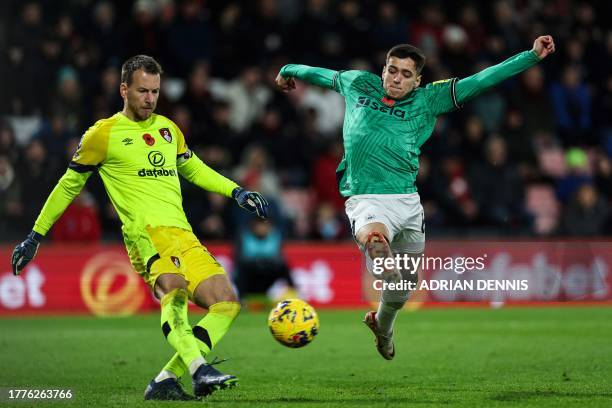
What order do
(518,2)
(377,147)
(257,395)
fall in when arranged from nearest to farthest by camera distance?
(257,395) < (377,147) < (518,2)

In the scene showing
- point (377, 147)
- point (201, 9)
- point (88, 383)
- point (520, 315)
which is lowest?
point (520, 315)

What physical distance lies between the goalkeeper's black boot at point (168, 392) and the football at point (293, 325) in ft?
2.94

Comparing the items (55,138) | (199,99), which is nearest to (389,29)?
(199,99)

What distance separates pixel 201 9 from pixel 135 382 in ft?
38.0

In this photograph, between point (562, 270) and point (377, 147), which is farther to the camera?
point (562, 270)

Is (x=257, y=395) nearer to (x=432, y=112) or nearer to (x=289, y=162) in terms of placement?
(x=432, y=112)

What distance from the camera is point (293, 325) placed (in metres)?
8.45

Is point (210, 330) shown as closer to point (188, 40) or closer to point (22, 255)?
point (22, 255)

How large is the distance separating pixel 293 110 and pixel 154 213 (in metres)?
11.0

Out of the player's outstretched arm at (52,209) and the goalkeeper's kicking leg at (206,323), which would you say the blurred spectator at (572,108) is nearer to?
the goalkeeper's kicking leg at (206,323)

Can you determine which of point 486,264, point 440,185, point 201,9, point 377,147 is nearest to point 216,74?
point 201,9

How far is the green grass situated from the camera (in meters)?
8.26

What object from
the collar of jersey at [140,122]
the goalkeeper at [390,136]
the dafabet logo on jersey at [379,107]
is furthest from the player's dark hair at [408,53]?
the collar of jersey at [140,122]

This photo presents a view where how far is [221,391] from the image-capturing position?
8.62m
